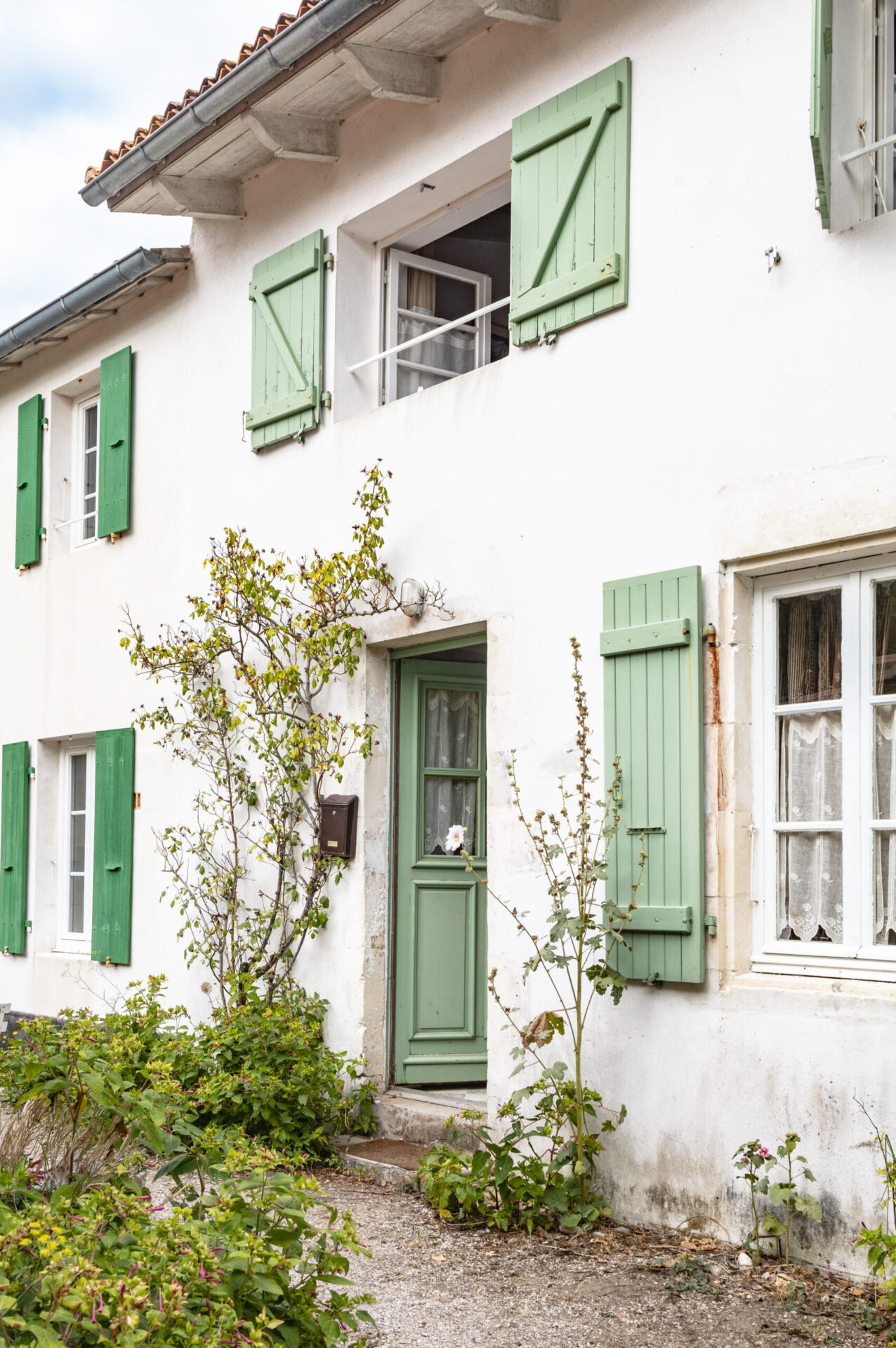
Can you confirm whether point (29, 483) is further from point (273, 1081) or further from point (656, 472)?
point (656, 472)

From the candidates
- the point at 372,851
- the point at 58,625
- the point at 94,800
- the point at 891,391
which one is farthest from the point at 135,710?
the point at 891,391

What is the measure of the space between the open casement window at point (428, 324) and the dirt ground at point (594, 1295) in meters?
4.08

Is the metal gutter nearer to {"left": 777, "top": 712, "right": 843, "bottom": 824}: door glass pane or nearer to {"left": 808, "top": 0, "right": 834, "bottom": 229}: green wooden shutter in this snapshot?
{"left": 808, "top": 0, "right": 834, "bottom": 229}: green wooden shutter

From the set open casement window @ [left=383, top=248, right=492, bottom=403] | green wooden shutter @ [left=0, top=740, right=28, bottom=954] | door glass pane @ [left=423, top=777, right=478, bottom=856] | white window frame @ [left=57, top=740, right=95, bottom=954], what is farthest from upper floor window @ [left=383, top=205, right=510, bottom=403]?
green wooden shutter @ [left=0, top=740, right=28, bottom=954]

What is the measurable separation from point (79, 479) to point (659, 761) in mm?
6133

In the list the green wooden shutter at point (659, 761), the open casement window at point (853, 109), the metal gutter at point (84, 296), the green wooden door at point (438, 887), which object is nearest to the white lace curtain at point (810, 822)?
the green wooden shutter at point (659, 761)

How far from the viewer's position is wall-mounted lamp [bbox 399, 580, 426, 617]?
6.23 metres

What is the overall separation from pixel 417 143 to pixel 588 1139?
4.52m

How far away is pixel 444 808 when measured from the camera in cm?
687

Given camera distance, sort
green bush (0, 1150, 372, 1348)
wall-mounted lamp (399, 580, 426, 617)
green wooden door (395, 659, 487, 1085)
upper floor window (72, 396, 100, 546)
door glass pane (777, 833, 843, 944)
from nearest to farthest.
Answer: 1. green bush (0, 1150, 372, 1348)
2. door glass pane (777, 833, 843, 944)
3. wall-mounted lamp (399, 580, 426, 617)
4. green wooden door (395, 659, 487, 1085)
5. upper floor window (72, 396, 100, 546)

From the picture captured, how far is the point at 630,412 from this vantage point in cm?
527

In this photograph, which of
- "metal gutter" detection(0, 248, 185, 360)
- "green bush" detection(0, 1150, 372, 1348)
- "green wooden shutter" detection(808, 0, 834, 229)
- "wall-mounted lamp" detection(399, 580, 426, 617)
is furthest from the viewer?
"metal gutter" detection(0, 248, 185, 360)

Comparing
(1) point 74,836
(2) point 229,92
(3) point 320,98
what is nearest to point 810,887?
(3) point 320,98

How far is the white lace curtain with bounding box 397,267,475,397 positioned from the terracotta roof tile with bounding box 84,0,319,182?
1.31 meters
